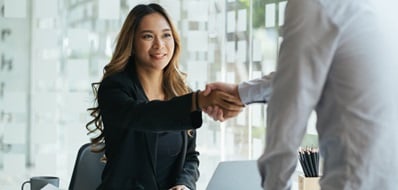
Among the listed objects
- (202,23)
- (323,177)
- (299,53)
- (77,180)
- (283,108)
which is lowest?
(77,180)

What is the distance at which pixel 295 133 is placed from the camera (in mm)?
1149

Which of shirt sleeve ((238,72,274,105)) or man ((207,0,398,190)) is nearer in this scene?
man ((207,0,398,190))

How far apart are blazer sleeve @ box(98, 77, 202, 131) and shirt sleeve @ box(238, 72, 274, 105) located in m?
0.21

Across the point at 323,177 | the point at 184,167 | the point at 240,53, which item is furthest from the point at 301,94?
the point at 240,53

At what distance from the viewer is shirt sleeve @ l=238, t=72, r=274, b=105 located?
1.52 metres

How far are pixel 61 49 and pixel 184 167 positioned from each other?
1926mm

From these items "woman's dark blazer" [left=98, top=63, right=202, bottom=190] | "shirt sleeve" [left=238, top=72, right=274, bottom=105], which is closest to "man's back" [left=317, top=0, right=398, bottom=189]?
"shirt sleeve" [left=238, top=72, right=274, bottom=105]

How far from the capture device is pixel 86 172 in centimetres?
263

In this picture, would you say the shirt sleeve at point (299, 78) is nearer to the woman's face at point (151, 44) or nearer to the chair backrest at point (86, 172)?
the woman's face at point (151, 44)

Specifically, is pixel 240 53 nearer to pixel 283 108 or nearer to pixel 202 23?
pixel 202 23

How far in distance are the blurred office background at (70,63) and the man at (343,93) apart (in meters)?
2.57

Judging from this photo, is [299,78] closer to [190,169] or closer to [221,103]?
[221,103]

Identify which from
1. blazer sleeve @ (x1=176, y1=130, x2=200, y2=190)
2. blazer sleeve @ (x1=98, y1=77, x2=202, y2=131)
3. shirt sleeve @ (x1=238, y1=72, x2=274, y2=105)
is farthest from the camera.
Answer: blazer sleeve @ (x1=176, y1=130, x2=200, y2=190)

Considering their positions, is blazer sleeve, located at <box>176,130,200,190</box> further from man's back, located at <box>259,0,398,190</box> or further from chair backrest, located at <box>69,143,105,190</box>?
man's back, located at <box>259,0,398,190</box>
